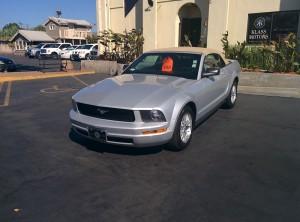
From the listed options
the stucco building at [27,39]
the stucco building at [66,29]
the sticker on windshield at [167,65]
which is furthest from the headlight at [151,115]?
the stucco building at [66,29]

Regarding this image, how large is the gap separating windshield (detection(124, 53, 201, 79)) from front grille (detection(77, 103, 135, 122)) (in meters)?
1.67

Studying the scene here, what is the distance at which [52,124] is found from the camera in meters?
6.43

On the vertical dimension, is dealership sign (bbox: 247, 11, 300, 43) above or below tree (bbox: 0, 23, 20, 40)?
below

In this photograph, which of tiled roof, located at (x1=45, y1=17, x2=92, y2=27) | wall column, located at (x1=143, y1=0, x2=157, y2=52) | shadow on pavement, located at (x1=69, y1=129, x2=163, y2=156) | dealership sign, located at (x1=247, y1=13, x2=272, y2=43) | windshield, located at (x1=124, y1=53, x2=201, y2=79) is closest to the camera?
shadow on pavement, located at (x1=69, y1=129, x2=163, y2=156)

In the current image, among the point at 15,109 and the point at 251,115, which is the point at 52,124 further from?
the point at 251,115

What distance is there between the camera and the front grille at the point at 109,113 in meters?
4.26

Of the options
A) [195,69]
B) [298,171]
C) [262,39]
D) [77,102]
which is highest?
[262,39]

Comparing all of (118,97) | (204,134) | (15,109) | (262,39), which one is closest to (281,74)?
(262,39)

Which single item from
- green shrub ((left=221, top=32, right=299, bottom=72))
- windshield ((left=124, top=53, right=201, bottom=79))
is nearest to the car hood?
windshield ((left=124, top=53, right=201, bottom=79))

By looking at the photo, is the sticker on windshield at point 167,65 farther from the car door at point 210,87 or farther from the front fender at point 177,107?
the front fender at point 177,107

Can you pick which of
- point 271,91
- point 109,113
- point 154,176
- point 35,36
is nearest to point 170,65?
point 109,113

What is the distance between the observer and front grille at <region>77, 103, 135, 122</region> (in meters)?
4.26

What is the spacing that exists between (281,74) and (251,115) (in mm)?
4015

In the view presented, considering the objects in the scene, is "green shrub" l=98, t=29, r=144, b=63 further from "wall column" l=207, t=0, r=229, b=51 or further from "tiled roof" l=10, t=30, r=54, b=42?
"tiled roof" l=10, t=30, r=54, b=42
